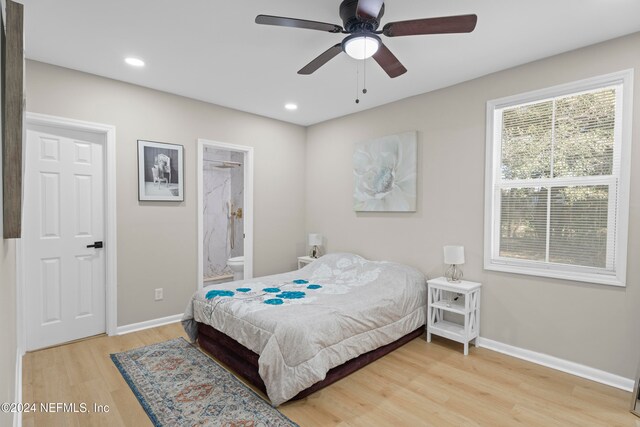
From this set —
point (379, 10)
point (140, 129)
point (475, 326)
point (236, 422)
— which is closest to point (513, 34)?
point (379, 10)

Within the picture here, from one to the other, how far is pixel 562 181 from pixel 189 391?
3519 millimetres

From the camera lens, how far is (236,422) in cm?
206

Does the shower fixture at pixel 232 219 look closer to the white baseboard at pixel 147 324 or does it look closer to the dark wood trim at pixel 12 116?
the white baseboard at pixel 147 324

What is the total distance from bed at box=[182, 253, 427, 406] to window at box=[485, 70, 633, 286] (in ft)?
3.48

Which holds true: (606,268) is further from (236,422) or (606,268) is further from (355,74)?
(236,422)

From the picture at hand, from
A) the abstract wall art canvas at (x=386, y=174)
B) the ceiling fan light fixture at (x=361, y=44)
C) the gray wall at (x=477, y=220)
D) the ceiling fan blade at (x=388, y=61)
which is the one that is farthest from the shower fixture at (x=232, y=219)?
the ceiling fan light fixture at (x=361, y=44)

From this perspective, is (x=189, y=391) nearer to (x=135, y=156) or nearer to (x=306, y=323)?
(x=306, y=323)

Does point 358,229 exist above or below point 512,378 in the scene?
above

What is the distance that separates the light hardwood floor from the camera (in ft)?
6.91

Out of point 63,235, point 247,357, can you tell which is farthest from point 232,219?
point 247,357

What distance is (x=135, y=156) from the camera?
139 inches

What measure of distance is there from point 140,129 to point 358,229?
292cm

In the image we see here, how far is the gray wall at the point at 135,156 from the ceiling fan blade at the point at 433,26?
111 inches

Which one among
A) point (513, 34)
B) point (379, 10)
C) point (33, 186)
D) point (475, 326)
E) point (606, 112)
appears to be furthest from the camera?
point (475, 326)
